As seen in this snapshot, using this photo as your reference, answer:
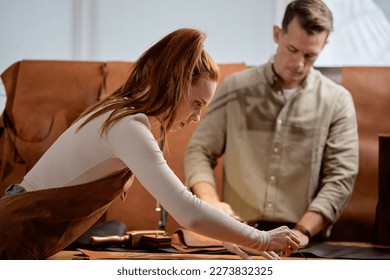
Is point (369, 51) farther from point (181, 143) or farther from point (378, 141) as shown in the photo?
point (181, 143)

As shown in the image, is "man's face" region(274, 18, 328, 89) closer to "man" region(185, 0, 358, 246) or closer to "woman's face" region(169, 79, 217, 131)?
"man" region(185, 0, 358, 246)

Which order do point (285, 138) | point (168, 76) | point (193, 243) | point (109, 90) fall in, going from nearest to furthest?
point (168, 76), point (193, 243), point (285, 138), point (109, 90)

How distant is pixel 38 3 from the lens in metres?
1.90

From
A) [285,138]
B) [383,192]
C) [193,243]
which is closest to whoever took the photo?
[193,243]

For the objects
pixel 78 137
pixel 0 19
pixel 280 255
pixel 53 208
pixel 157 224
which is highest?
pixel 0 19

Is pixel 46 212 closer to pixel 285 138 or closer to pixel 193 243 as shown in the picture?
pixel 193 243

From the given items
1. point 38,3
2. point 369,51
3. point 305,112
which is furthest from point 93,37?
point 369,51

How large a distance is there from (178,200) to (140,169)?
85 mm

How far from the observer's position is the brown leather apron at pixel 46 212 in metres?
1.53

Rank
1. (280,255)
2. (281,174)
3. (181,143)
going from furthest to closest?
(181,143) < (281,174) < (280,255)

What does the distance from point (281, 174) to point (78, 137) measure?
2.60ft

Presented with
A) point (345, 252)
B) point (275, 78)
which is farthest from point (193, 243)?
point (275, 78)

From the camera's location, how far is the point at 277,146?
220 centimetres

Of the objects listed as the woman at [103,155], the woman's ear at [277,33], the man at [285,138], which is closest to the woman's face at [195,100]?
the woman at [103,155]
